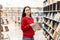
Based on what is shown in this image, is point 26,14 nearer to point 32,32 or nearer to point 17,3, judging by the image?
point 32,32

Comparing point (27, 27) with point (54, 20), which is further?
point (54, 20)

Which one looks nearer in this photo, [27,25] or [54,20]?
[27,25]

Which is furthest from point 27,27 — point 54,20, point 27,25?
point 54,20

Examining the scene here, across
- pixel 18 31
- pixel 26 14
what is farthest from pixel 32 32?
pixel 18 31

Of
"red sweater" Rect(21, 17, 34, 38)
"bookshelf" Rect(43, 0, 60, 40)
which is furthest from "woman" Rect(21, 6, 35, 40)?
"bookshelf" Rect(43, 0, 60, 40)

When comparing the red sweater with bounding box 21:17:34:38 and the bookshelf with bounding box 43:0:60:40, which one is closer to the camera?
the red sweater with bounding box 21:17:34:38

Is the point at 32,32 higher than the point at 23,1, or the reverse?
the point at 23,1

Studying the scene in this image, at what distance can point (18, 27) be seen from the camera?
7.79m

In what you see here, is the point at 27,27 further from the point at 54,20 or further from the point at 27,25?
the point at 54,20

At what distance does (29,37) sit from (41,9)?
15.4ft

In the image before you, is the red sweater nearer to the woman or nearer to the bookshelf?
the woman

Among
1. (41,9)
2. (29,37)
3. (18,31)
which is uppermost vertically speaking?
(41,9)

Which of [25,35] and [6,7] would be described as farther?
[6,7]

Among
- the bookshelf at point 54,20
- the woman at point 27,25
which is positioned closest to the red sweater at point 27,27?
the woman at point 27,25
